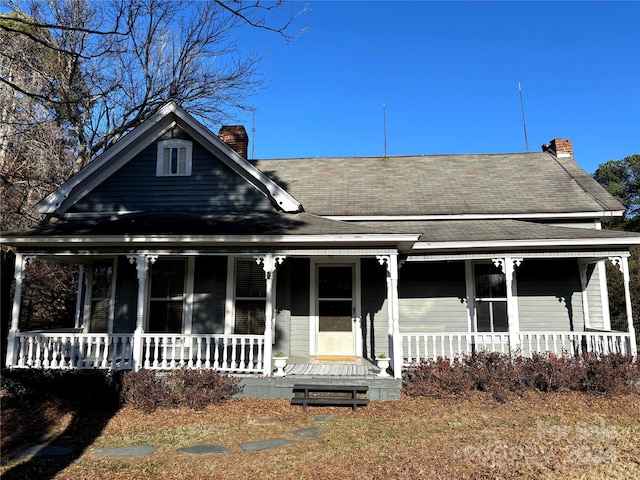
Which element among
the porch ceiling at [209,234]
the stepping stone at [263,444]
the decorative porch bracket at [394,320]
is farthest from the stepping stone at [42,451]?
the decorative porch bracket at [394,320]

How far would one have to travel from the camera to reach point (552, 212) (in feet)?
38.1

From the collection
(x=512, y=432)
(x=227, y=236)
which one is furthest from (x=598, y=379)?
(x=227, y=236)

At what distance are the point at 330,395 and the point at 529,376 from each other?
384 centimetres

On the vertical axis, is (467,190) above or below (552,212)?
above

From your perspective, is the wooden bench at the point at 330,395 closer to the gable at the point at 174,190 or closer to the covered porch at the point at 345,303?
the covered porch at the point at 345,303

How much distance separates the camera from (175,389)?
320 inches

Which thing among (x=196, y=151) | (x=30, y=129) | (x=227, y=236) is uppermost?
(x=30, y=129)

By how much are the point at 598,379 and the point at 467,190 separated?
20.4ft

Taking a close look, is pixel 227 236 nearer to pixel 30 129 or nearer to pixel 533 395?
pixel 533 395

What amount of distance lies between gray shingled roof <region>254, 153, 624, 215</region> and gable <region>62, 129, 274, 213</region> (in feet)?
6.68

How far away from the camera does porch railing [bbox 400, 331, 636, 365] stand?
9266 millimetres

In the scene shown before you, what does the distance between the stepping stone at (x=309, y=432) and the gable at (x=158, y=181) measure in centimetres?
565

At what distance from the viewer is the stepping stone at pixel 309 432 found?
6.59m

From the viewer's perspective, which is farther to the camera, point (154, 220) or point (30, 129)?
point (30, 129)
